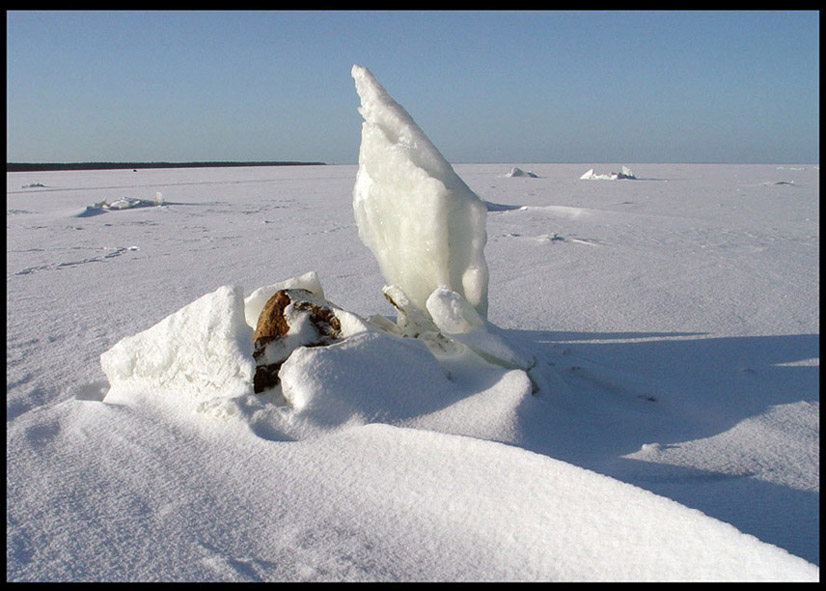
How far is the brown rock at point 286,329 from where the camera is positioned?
2.38 meters

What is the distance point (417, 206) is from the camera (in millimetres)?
2891

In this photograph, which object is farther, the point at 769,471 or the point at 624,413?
the point at 624,413

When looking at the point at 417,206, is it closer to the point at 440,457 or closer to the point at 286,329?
the point at 286,329

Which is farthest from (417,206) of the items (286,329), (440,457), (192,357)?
(440,457)

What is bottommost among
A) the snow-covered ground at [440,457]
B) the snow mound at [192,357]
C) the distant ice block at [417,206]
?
the snow-covered ground at [440,457]

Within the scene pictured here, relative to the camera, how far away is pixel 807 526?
1.65 m

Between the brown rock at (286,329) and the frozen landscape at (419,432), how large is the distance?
2.7 inches

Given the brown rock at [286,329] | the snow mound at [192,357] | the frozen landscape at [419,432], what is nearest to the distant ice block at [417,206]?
the frozen landscape at [419,432]

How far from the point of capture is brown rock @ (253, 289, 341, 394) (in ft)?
7.82

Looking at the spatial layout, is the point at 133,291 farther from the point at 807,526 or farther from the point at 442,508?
the point at 807,526

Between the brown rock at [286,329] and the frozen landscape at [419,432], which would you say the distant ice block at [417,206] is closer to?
the frozen landscape at [419,432]

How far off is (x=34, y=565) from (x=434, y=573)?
933mm

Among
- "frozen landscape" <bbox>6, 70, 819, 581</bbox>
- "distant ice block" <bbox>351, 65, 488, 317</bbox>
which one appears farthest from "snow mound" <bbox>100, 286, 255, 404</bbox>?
"distant ice block" <bbox>351, 65, 488, 317</bbox>

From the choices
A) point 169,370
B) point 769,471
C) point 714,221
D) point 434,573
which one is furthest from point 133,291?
point 714,221
